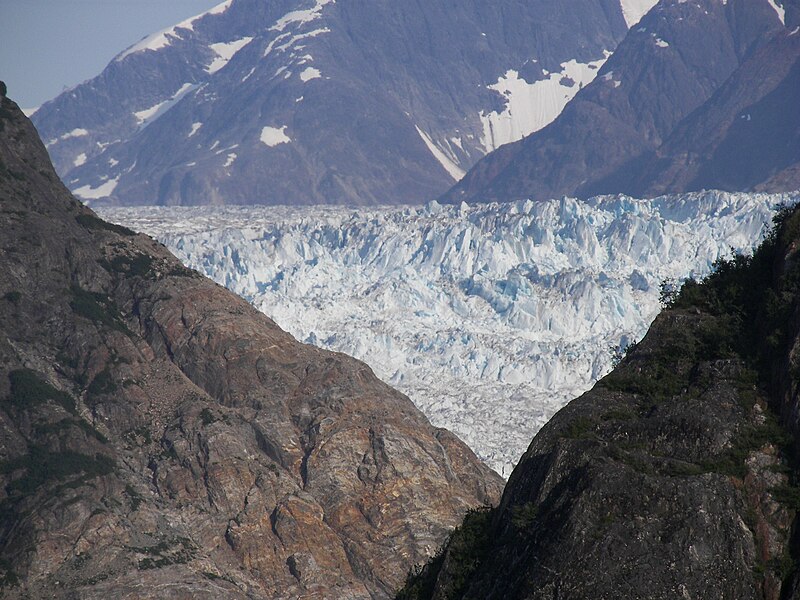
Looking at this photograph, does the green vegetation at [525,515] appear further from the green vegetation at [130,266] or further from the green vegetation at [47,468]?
the green vegetation at [130,266]

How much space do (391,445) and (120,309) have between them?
67.3 ft

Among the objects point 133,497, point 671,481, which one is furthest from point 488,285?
point 671,481

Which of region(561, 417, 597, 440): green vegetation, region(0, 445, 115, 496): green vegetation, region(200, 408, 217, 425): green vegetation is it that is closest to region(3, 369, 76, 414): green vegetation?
region(0, 445, 115, 496): green vegetation

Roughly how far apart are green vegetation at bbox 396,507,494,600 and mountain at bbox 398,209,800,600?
0.05 meters

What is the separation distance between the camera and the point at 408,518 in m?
70.9

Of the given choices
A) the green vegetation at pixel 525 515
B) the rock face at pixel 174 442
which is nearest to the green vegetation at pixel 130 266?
the rock face at pixel 174 442

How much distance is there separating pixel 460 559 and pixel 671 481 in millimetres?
6162

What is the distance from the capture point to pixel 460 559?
2962cm

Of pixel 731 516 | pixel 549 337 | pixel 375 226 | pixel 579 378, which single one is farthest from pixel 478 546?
pixel 375 226

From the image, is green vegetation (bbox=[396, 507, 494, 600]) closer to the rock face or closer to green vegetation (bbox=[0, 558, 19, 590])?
the rock face

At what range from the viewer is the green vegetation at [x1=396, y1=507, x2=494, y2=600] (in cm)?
2917

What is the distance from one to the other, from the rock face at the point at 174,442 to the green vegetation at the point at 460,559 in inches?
1203

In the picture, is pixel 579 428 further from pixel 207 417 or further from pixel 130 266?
pixel 130 266

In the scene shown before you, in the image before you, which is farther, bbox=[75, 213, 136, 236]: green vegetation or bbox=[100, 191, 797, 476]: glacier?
bbox=[100, 191, 797, 476]: glacier
